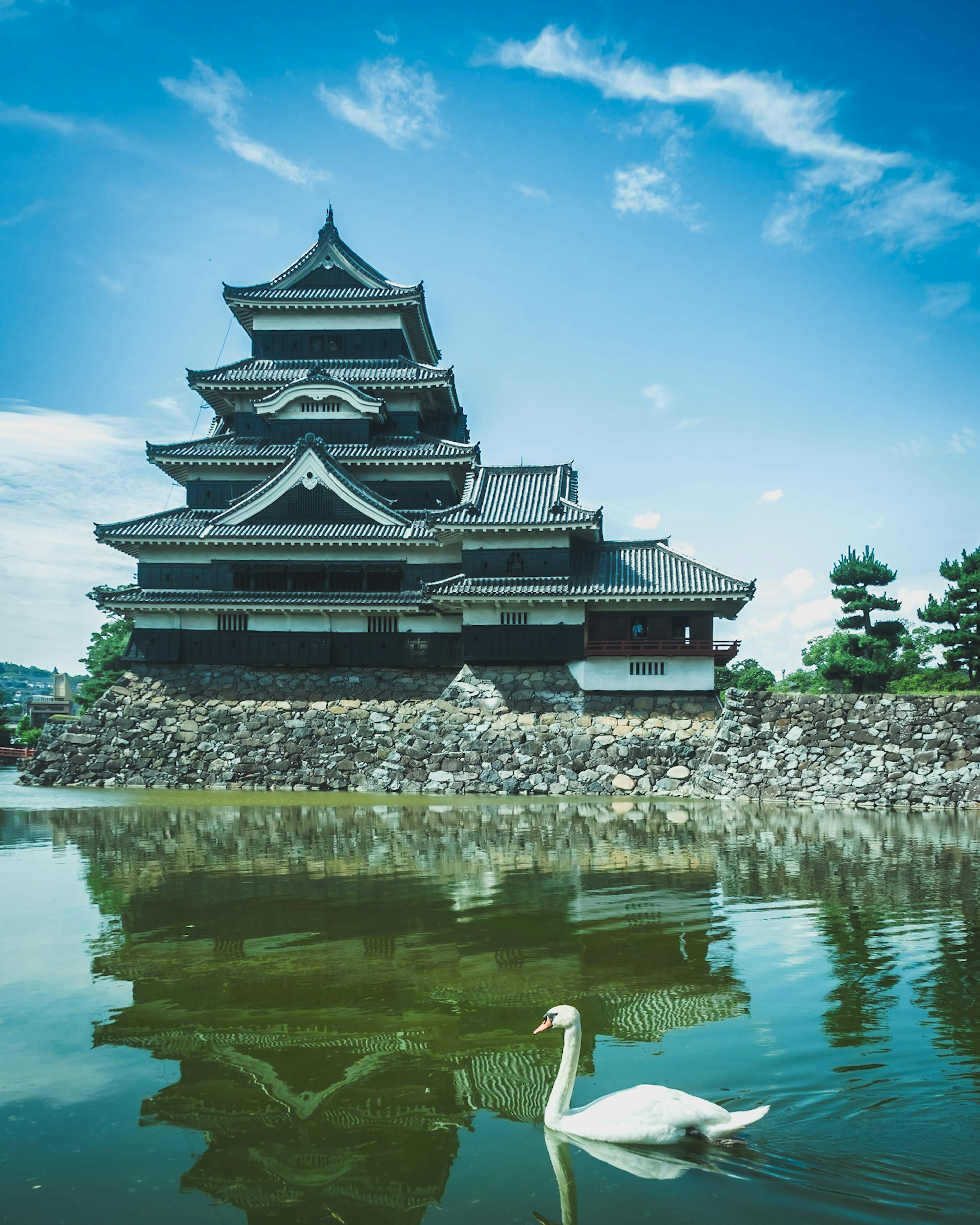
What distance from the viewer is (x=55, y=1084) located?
565cm

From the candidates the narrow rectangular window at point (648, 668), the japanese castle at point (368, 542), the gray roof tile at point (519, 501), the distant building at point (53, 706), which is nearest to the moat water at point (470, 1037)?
the narrow rectangular window at point (648, 668)

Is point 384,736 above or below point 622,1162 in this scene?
above

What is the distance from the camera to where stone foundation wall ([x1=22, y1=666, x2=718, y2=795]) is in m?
26.6

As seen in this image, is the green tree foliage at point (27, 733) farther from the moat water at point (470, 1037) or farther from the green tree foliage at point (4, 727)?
the moat water at point (470, 1037)

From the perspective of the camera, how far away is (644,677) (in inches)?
1137

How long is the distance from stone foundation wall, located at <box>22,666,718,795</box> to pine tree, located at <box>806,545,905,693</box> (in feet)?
31.4

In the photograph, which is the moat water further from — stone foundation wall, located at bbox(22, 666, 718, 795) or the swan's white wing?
stone foundation wall, located at bbox(22, 666, 718, 795)

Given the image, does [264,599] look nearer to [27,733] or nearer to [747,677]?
[27,733]

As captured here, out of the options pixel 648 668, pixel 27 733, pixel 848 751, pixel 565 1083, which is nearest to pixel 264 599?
pixel 648 668

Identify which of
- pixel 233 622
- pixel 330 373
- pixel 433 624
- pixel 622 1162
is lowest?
pixel 622 1162

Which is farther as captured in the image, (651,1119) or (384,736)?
(384,736)

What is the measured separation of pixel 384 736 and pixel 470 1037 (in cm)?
2226

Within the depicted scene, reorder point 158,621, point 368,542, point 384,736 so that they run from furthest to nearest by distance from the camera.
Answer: point 158,621, point 368,542, point 384,736

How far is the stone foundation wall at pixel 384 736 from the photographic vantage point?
26641 mm
